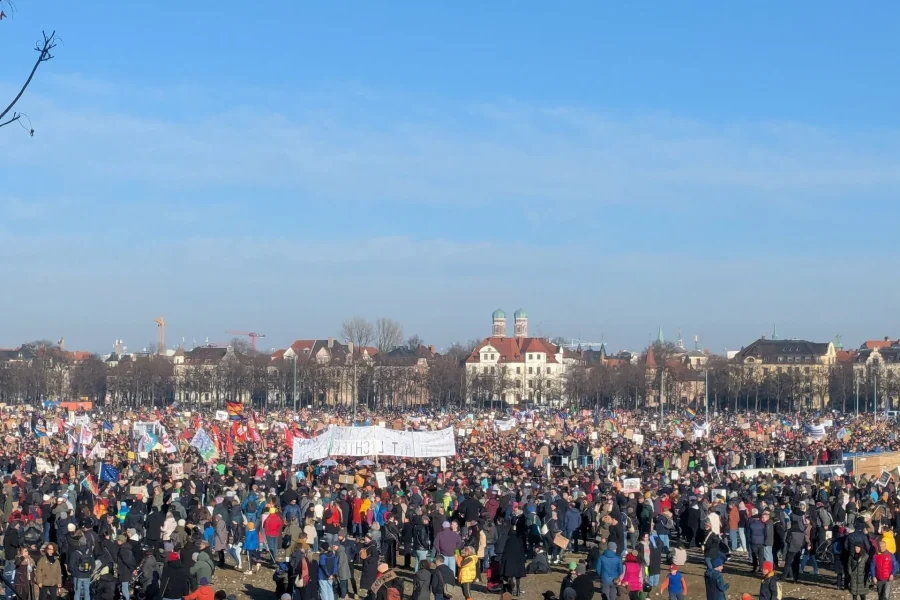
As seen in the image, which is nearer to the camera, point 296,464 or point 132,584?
point 132,584

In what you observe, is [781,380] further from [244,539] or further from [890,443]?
[244,539]

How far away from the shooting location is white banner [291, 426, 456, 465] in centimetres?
3128

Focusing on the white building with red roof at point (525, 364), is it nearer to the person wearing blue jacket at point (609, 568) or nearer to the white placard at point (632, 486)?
the white placard at point (632, 486)

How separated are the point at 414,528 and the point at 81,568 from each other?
5722mm

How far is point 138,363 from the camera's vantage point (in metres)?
128

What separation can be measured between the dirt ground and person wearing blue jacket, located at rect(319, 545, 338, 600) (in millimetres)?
2532

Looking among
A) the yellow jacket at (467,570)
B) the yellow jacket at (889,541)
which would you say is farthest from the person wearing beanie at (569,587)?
the yellow jacket at (889,541)

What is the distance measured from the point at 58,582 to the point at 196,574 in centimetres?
206

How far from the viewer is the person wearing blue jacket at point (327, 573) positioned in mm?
16750

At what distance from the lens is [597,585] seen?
64.5 feet

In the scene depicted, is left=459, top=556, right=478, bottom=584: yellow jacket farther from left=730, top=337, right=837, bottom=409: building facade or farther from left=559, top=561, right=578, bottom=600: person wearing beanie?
left=730, top=337, right=837, bottom=409: building facade

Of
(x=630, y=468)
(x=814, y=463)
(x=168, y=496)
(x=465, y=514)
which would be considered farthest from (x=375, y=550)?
(x=814, y=463)

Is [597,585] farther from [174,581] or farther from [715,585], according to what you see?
[174,581]

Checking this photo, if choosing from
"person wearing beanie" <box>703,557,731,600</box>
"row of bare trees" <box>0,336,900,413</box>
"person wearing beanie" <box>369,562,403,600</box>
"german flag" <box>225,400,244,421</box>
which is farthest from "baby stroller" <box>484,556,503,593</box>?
"row of bare trees" <box>0,336,900,413</box>
